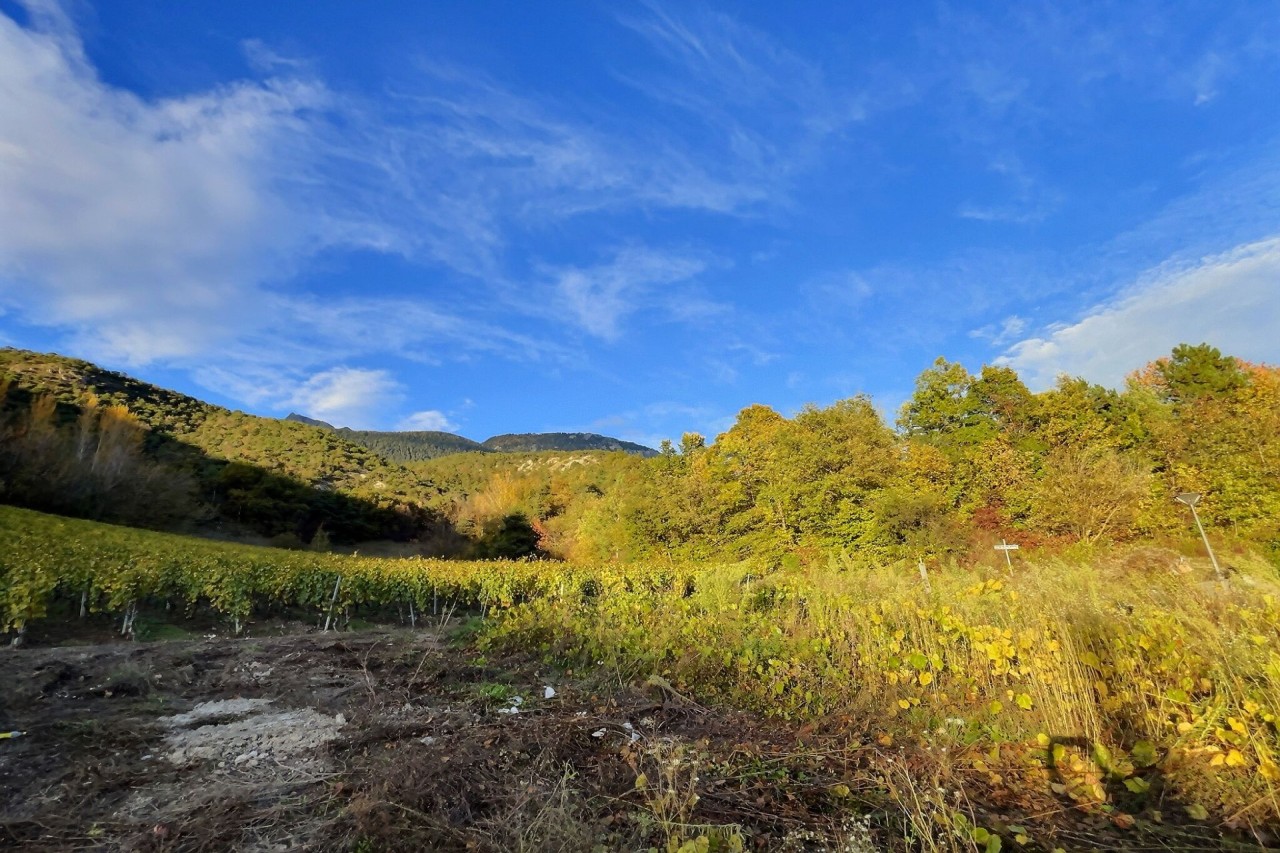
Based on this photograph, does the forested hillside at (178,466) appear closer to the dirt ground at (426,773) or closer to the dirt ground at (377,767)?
the dirt ground at (377,767)

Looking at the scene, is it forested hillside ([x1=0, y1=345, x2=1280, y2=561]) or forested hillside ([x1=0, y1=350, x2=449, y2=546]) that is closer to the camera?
forested hillside ([x1=0, y1=345, x2=1280, y2=561])

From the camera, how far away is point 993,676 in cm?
380

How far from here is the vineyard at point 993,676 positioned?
240cm

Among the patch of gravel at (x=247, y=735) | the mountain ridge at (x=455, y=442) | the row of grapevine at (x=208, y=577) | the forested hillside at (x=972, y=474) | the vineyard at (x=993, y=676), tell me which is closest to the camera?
the vineyard at (x=993, y=676)

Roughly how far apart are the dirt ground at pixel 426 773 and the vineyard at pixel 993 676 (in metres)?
0.18

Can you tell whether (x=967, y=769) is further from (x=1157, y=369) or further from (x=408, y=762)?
(x=1157, y=369)

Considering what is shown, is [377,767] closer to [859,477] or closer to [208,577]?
[208,577]

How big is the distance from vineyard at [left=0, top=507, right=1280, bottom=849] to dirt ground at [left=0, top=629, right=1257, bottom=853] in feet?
0.59

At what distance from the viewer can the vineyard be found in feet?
7.89

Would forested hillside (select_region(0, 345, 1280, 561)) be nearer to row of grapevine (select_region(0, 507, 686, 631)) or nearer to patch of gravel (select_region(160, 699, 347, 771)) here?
row of grapevine (select_region(0, 507, 686, 631))

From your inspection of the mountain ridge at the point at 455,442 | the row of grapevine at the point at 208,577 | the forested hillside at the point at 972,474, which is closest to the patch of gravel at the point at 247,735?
the row of grapevine at the point at 208,577

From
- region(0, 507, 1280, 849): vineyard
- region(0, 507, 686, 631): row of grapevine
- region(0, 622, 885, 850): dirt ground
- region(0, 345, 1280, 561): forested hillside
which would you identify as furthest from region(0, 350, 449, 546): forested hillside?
region(0, 507, 1280, 849): vineyard

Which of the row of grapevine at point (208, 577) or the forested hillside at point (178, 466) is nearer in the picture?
the row of grapevine at point (208, 577)

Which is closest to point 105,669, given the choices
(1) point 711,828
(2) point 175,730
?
(2) point 175,730
